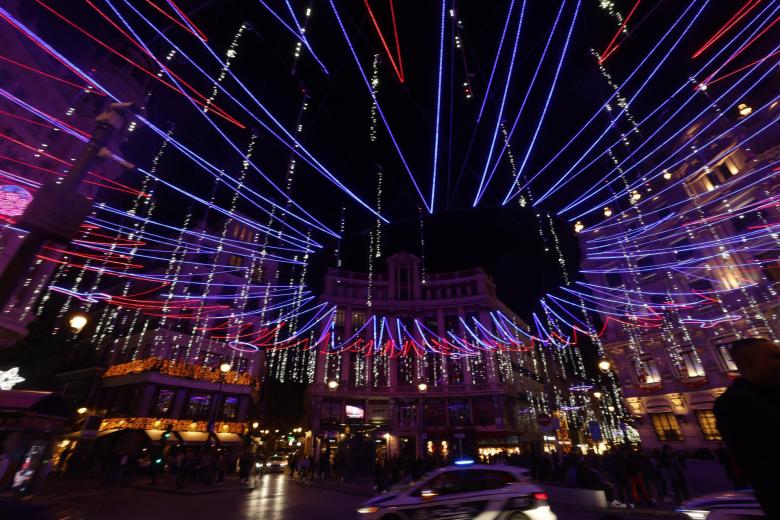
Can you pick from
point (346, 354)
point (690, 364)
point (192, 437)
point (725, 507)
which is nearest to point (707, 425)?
point (690, 364)

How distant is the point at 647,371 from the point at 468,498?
2699 cm

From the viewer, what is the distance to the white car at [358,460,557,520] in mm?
7281

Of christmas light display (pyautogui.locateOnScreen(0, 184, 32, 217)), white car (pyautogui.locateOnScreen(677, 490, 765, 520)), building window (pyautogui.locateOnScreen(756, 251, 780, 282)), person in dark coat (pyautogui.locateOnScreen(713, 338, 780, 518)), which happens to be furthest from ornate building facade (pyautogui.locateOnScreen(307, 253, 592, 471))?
person in dark coat (pyautogui.locateOnScreen(713, 338, 780, 518))

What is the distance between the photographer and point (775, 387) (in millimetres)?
2279

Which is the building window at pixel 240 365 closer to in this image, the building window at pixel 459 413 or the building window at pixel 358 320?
the building window at pixel 358 320

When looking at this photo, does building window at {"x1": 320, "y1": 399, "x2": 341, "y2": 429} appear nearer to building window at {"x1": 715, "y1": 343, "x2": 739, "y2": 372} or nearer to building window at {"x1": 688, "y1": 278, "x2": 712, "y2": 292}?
building window at {"x1": 715, "y1": 343, "x2": 739, "y2": 372}

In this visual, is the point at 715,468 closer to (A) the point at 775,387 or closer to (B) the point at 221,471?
(A) the point at 775,387

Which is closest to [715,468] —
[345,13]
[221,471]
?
[345,13]

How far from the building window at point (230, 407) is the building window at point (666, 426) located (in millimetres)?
33176

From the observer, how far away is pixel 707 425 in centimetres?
2322

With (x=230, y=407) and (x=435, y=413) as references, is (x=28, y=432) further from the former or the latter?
(x=435, y=413)

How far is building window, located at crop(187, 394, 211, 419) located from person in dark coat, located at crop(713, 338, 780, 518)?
1334 inches

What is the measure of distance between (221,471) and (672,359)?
101 feet

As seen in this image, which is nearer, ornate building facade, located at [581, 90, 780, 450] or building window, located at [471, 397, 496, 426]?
ornate building facade, located at [581, 90, 780, 450]
